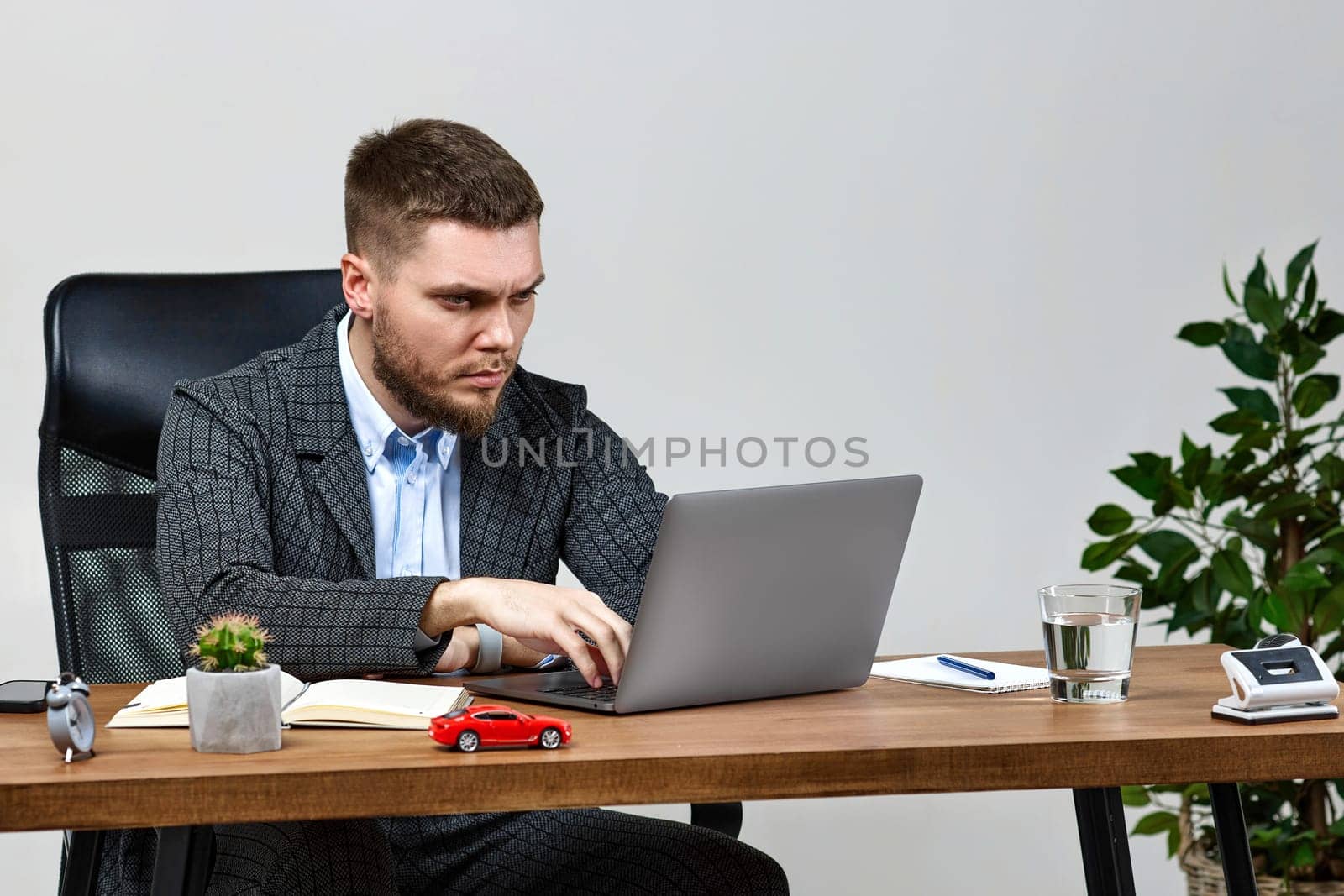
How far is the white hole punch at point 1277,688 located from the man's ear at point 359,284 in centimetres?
99

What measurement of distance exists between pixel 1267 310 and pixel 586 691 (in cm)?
156

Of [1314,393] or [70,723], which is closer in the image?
[70,723]

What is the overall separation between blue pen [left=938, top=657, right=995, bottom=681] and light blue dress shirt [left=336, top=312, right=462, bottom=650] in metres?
0.57

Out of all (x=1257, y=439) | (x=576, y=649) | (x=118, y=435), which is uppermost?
(x=118, y=435)

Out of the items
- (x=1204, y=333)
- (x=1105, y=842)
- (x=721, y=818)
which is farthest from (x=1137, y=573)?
(x=721, y=818)

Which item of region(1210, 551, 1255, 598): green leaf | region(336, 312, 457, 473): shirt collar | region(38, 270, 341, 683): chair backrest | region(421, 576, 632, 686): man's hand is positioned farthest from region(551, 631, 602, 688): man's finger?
region(1210, 551, 1255, 598): green leaf

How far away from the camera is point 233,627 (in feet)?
3.64

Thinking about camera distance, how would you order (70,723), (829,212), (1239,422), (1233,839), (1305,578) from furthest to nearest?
(829,212), (1239,422), (1305,578), (1233,839), (70,723)

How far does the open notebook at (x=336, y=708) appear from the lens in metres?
1.19

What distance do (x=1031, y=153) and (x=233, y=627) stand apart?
7.34 ft

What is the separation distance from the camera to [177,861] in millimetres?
1063

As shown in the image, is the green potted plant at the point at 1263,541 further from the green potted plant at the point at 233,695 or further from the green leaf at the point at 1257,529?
the green potted plant at the point at 233,695

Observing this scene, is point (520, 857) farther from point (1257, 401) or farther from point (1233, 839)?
point (1257, 401)

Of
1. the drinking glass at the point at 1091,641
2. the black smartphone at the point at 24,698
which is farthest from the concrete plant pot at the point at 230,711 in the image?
the drinking glass at the point at 1091,641
